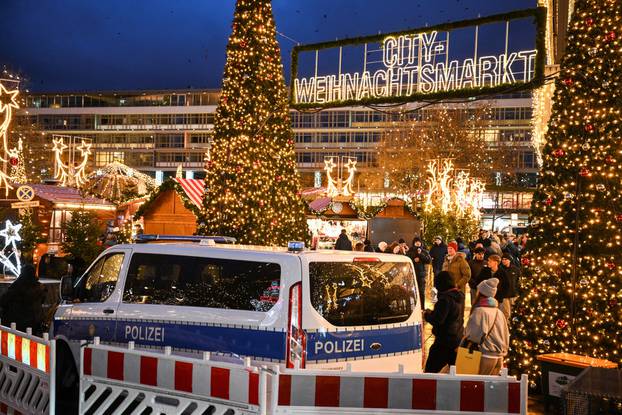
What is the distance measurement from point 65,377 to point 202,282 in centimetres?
249

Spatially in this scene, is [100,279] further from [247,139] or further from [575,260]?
[247,139]

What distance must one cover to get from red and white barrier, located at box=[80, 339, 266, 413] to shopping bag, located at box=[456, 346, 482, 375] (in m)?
3.38

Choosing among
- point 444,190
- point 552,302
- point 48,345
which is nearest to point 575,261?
point 552,302

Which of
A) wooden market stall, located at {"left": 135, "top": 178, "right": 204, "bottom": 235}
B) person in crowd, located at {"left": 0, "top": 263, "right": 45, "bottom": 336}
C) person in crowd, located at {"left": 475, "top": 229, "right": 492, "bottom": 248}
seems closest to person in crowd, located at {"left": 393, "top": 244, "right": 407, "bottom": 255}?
person in crowd, located at {"left": 475, "top": 229, "right": 492, "bottom": 248}

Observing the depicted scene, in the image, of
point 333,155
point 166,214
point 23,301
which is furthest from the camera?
point 333,155

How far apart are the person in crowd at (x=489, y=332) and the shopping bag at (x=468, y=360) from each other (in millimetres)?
84

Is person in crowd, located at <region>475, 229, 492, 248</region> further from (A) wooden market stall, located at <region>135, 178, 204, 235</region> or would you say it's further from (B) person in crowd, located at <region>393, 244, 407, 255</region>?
(A) wooden market stall, located at <region>135, 178, 204, 235</region>

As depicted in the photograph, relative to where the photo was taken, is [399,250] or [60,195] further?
[60,195]

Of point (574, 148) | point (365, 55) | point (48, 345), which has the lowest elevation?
point (48, 345)

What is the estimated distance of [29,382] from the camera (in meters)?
6.71

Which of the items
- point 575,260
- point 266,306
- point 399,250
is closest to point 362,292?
point 266,306

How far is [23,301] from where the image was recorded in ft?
30.7

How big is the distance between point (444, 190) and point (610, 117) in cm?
2702

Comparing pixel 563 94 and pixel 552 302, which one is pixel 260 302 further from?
pixel 563 94
